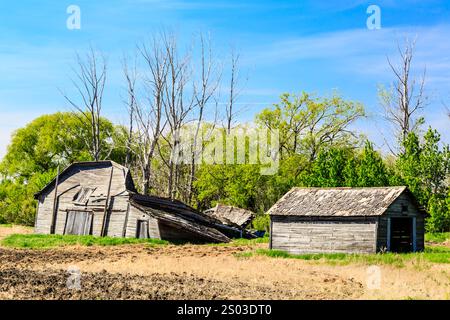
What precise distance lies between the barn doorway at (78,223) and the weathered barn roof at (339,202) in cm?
1591

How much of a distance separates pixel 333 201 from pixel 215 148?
2732cm

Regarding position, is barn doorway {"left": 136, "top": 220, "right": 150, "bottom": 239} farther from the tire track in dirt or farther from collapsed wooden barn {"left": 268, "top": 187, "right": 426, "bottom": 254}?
the tire track in dirt

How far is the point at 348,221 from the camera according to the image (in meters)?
30.1

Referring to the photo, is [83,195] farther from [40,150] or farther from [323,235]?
[40,150]

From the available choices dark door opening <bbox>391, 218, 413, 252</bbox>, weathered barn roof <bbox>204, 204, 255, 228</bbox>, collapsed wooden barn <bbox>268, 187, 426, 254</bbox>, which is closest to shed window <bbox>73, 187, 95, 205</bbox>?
weathered barn roof <bbox>204, 204, 255, 228</bbox>

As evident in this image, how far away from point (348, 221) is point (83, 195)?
21340mm

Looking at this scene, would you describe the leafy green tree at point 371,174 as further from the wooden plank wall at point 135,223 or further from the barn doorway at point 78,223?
the barn doorway at point 78,223

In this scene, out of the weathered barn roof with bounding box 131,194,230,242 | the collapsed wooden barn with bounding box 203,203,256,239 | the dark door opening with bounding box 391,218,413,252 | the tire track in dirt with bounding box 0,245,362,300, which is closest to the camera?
the tire track in dirt with bounding box 0,245,362,300

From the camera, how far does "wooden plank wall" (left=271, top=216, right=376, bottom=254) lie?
29.6m

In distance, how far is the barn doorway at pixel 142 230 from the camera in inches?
1508

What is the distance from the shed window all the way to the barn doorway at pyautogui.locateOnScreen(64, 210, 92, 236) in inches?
30.0

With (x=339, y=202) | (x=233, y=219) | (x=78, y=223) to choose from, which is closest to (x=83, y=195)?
(x=78, y=223)
